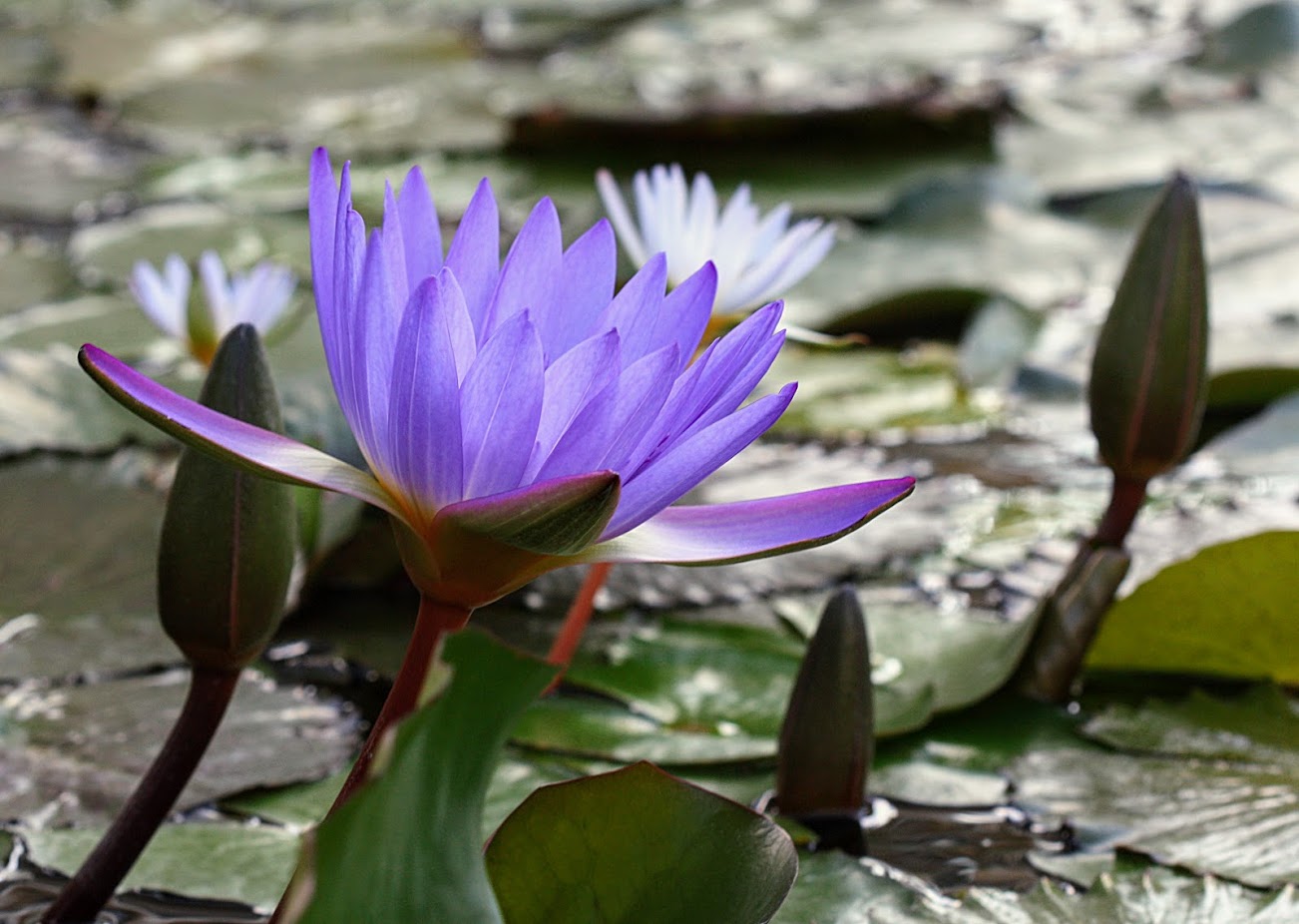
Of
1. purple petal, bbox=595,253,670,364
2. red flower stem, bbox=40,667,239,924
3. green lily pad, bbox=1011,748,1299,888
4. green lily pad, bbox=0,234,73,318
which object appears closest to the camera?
purple petal, bbox=595,253,670,364

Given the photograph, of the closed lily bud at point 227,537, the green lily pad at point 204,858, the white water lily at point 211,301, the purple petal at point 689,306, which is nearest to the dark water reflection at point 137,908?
the green lily pad at point 204,858

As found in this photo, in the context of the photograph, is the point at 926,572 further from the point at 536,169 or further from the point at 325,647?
the point at 536,169

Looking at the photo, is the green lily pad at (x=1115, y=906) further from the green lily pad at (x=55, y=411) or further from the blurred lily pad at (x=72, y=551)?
the green lily pad at (x=55, y=411)

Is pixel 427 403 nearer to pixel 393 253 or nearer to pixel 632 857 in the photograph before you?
pixel 393 253

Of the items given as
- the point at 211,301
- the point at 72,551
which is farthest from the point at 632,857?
the point at 211,301

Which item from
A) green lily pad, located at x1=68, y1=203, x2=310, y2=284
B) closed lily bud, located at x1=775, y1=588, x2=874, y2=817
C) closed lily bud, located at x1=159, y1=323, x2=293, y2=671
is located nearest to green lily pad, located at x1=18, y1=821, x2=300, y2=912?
closed lily bud, located at x1=159, y1=323, x2=293, y2=671

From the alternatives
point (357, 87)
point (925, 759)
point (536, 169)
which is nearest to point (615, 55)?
point (357, 87)

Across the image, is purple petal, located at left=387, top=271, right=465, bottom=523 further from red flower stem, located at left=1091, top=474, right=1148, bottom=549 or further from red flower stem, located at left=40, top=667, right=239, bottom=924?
red flower stem, located at left=1091, top=474, right=1148, bottom=549

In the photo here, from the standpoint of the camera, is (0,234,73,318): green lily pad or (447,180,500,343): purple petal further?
(0,234,73,318): green lily pad
